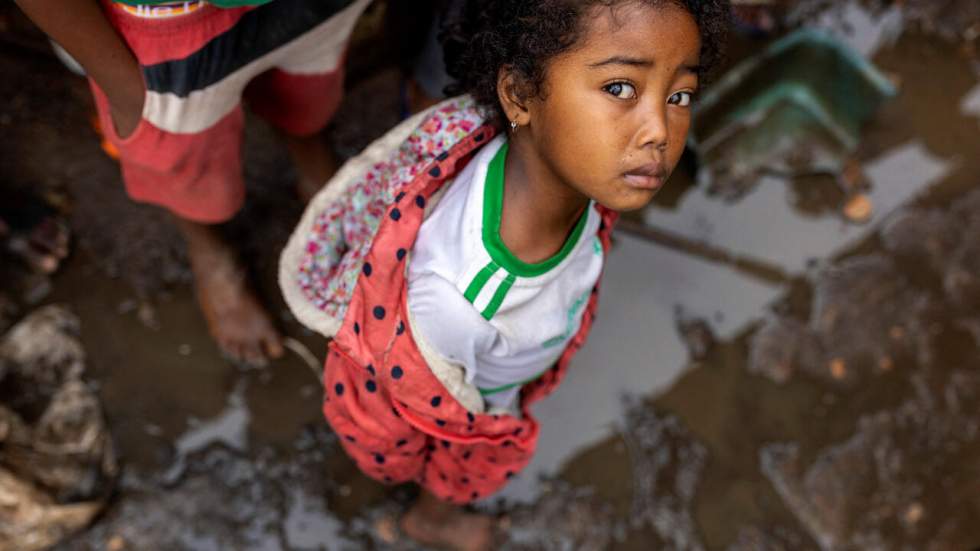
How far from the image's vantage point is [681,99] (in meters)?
1.12

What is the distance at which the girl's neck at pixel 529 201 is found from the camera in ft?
4.00

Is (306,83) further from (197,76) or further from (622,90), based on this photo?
(622,90)

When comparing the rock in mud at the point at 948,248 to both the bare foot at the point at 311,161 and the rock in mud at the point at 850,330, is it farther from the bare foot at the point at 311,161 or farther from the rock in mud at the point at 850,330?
the bare foot at the point at 311,161

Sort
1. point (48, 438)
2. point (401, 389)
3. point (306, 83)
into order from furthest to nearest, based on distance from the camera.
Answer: point (48, 438) → point (306, 83) → point (401, 389)

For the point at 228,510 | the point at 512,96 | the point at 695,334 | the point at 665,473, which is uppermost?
the point at 512,96

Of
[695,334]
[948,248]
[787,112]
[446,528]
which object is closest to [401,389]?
[446,528]

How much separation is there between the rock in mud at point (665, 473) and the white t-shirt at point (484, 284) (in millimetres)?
1048

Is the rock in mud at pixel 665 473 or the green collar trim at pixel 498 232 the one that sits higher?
the green collar trim at pixel 498 232

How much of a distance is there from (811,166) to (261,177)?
6.31 ft

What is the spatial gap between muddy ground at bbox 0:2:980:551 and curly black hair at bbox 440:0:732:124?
3.94 feet

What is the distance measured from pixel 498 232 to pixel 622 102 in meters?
0.30

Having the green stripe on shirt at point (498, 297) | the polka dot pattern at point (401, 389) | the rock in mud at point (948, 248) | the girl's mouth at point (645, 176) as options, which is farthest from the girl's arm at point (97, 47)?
the rock in mud at point (948, 248)

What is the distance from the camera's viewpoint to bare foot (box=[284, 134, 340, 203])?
7.04 ft

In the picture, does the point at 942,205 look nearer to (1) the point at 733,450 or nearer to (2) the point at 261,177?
(1) the point at 733,450
